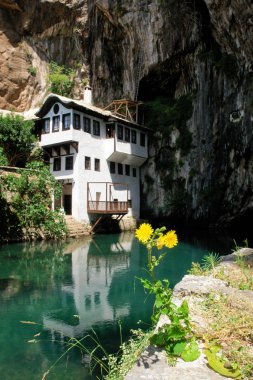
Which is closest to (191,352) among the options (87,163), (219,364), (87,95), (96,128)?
(219,364)

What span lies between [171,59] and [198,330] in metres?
30.0

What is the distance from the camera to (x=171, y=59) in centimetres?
3058

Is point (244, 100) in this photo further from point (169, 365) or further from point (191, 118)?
point (169, 365)

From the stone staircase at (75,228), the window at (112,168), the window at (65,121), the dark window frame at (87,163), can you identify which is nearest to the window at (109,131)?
the window at (112,168)

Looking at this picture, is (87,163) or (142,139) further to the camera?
(142,139)

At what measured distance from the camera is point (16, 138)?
91.5 ft

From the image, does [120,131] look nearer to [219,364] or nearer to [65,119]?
[65,119]

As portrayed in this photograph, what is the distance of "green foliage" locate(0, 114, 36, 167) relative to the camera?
90.6 ft

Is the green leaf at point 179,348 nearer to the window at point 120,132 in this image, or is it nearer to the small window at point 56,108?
the small window at point 56,108

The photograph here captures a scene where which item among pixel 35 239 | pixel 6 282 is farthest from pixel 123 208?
pixel 6 282

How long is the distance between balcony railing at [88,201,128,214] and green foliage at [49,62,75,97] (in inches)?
515

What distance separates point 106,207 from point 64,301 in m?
17.7

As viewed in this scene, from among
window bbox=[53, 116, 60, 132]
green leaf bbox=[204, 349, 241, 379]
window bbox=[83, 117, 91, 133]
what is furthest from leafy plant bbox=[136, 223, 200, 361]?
window bbox=[53, 116, 60, 132]

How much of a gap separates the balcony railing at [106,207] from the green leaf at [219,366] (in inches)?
934
